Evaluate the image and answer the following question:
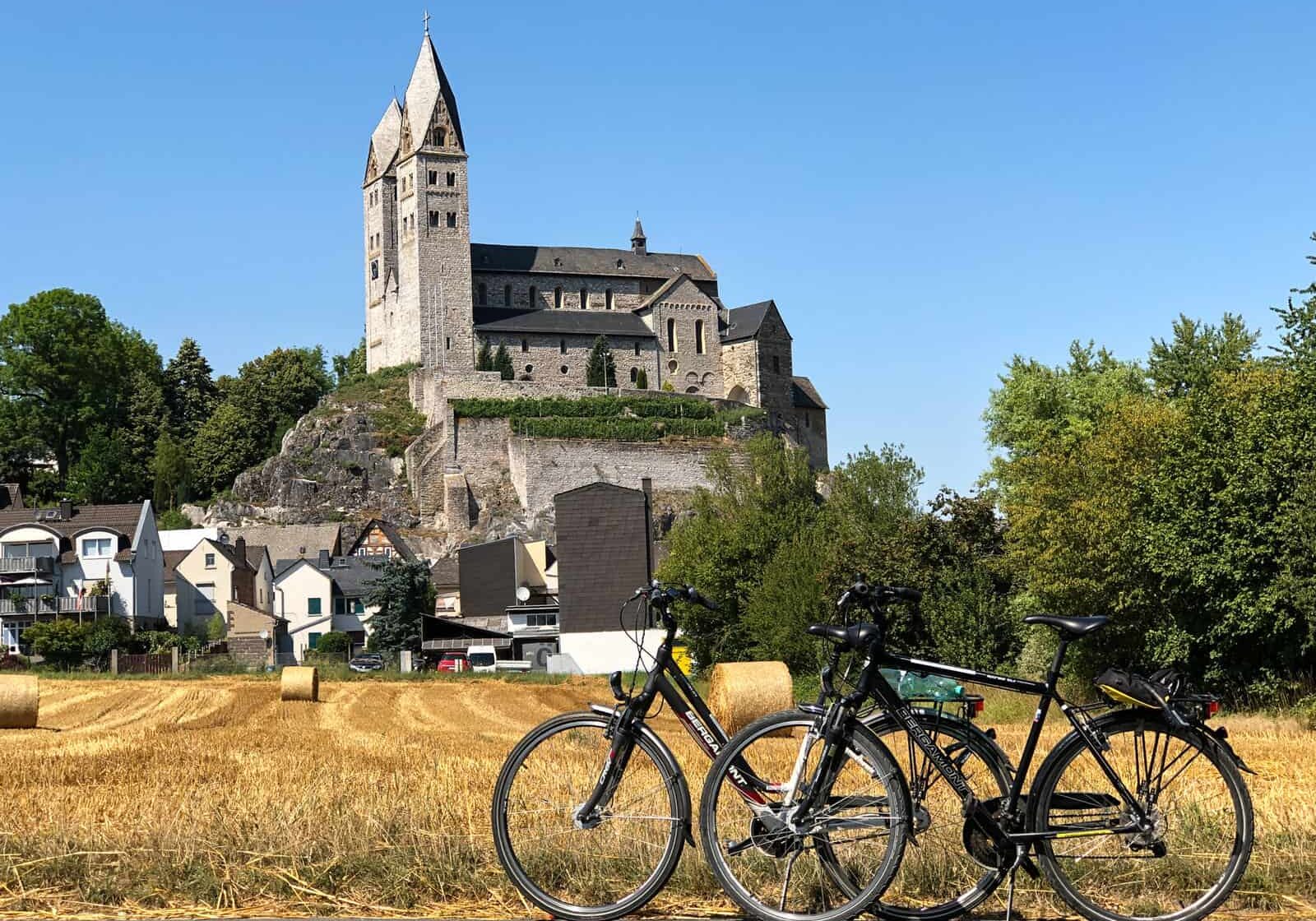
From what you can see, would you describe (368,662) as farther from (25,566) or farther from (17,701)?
(17,701)

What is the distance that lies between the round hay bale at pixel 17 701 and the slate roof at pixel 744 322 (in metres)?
91.7

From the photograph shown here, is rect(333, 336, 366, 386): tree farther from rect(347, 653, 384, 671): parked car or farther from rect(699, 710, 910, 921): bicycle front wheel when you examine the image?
rect(699, 710, 910, 921): bicycle front wheel

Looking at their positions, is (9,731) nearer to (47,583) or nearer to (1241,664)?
(1241,664)

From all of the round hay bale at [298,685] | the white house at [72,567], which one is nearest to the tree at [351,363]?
the white house at [72,567]

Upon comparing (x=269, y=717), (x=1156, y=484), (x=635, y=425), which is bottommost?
(x=269, y=717)

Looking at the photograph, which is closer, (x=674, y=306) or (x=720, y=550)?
(x=720, y=550)

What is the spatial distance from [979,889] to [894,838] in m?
0.43

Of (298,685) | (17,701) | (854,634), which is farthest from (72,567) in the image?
(854,634)

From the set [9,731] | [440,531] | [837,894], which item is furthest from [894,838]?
[440,531]

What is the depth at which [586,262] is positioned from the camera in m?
119

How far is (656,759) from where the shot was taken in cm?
636

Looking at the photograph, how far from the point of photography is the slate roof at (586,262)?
11450 centimetres

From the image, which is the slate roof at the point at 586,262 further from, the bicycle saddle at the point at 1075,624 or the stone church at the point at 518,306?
the bicycle saddle at the point at 1075,624

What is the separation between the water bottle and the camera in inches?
256
